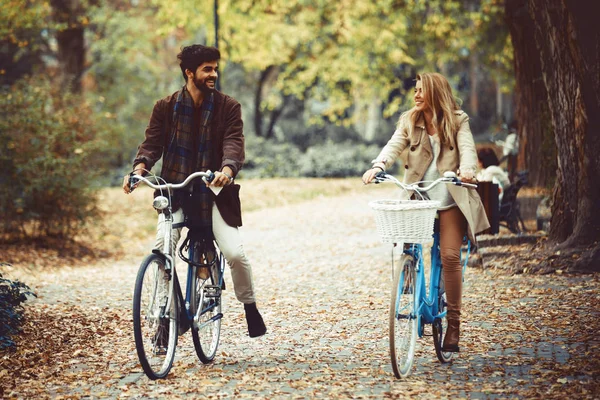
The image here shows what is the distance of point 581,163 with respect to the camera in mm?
9078

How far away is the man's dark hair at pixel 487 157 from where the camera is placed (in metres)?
11.6

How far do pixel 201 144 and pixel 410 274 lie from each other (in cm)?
160

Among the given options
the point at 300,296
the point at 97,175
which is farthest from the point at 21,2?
the point at 300,296

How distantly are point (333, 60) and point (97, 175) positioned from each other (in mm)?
14003

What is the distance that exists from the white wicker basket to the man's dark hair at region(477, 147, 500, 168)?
6768 mm

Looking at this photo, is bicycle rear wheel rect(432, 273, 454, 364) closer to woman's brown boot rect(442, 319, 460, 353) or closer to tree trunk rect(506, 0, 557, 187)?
woman's brown boot rect(442, 319, 460, 353)

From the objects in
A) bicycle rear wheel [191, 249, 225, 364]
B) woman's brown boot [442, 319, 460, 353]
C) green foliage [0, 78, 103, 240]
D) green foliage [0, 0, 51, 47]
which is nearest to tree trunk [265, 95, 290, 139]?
green foliage [0, 0, 51, 47]

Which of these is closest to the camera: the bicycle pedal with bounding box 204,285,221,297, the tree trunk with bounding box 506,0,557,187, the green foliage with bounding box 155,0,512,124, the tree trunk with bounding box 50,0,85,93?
the bicycle pedal with bounding box 204,285,221,297

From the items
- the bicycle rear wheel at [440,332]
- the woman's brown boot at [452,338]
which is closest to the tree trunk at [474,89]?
the bicycle rear wheel at [440,332]

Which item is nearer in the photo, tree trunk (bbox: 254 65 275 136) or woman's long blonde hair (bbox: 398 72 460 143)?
woman's long blonde hair (bbox: 398 72 460 143)

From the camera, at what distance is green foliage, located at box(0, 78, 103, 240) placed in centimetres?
1248

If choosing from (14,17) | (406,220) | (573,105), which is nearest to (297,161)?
(14,17)

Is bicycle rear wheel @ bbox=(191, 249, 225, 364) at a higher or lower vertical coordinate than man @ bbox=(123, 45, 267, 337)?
lower

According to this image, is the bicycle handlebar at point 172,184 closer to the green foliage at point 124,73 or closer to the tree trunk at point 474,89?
the green foliage at point 124,73
